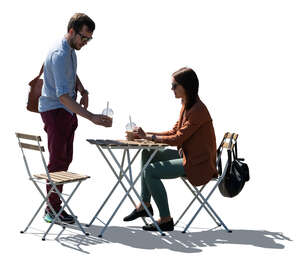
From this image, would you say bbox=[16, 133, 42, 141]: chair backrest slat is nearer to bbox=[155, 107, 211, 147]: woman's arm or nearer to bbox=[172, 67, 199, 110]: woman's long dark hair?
bbox=[155, 107, 211, 147]: woman's arm

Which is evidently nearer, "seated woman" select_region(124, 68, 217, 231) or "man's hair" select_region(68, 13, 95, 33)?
"seated woman" select_region(124, 68, 217, 231)

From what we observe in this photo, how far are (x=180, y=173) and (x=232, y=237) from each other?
0.87 meters

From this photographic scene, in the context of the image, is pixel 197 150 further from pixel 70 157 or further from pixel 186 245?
pixel 70 157

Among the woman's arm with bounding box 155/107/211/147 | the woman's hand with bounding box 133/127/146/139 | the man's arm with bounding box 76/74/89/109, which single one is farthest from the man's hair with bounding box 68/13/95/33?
the woman's arm with bounding box 155/107/211/147

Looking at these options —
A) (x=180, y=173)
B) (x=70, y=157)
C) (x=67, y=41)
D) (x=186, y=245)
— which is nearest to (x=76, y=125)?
(x=70, y=157)

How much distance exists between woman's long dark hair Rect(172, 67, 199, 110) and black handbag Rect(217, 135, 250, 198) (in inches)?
28.0

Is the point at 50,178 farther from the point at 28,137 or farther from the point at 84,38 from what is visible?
the point at 84,38

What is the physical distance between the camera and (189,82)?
607cm

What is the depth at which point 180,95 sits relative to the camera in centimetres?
616

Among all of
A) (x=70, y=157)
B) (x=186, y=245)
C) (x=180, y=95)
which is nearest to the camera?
(x=186, y=245)

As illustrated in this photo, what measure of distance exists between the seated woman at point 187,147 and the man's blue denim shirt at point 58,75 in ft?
3.10

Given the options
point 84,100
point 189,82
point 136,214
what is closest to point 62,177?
point 136,214

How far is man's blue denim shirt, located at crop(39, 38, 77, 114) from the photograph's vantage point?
6227mm

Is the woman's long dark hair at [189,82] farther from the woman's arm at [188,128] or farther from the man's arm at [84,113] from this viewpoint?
the man's arm at [84,113]
